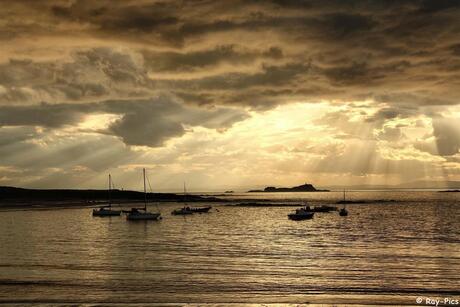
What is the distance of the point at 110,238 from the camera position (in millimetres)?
70000

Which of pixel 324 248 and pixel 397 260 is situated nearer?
pixel 397 260

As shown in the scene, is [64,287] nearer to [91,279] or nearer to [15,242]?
[91,279]

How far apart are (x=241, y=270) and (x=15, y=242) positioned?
3660 centimetres

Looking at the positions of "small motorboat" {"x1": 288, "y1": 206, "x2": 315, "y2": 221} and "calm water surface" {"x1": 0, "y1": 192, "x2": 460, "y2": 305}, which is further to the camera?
"small motorboat" {"x1": 288, "y1": 206, "x2": 315, "y2": 221}

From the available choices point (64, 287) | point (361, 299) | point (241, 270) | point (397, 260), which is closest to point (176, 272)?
point (241, 270)

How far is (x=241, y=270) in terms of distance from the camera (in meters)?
39.2

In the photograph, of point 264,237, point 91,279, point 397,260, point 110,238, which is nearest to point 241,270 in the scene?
point 91,279

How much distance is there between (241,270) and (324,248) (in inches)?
777

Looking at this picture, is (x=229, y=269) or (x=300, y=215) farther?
(x=300, y=215)

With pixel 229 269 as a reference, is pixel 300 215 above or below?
above

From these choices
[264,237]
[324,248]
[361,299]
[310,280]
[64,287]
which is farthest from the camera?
[264,237]

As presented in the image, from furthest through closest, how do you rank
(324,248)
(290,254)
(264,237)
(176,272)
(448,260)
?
(264,237)
(324,248)
(290,254)
(448,260)
(176,272)

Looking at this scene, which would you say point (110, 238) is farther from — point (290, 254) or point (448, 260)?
point (448, 260)

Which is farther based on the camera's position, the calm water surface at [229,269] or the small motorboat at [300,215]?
the small motorboat at [300,215]
